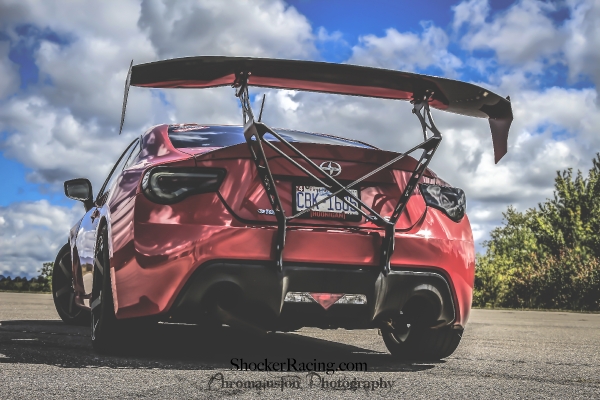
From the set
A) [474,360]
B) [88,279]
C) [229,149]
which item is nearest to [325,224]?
[229,149]

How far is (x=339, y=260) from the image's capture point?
3754 millimetres

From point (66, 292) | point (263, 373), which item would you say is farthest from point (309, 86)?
point (66, 292)

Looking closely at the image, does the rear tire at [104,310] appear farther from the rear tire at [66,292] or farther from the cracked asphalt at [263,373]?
the rear tire at [66,292]

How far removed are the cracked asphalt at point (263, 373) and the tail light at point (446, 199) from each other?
93cm

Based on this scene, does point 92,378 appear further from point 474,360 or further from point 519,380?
point 474,360

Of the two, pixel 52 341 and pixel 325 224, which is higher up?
pixel 325 224

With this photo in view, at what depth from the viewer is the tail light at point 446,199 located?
418 centimetres

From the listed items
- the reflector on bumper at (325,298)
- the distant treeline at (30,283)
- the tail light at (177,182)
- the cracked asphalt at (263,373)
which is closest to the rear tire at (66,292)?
the cracked asphalt at (263,373)

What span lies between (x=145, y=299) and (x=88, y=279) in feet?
5.11

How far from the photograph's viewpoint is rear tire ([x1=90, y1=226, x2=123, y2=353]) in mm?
4020

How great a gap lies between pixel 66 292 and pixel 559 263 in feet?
71.9

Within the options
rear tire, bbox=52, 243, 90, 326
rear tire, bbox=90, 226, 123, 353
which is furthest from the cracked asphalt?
rear tire, bbox=52, 243, 90, 326

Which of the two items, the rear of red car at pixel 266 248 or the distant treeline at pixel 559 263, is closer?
the rear of red car at pixel 266 248

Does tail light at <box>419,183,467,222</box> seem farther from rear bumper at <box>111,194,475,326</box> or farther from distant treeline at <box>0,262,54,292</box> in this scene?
distant treeline at <box>0,262,54,292</box>
